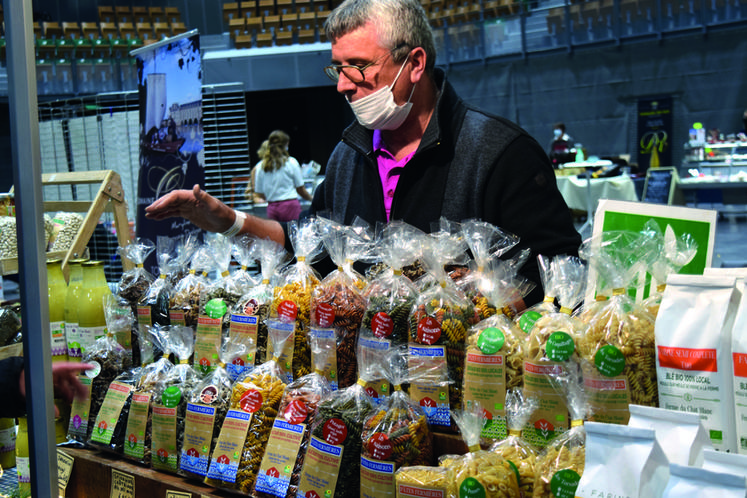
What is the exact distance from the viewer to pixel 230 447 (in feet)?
3.67

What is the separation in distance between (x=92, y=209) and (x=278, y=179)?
4293 mm

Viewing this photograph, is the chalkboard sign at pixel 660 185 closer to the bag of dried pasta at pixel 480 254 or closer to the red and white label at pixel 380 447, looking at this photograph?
the bag of dried pasta at pixel 480 254

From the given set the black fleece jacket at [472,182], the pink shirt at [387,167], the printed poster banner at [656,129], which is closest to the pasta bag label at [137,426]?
the black fleece jacket at [472,182]

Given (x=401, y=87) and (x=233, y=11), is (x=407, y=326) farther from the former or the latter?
(x=233, y=11)

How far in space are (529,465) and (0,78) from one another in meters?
0.86

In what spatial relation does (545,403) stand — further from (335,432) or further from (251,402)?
(251,402)

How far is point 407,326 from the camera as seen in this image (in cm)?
114

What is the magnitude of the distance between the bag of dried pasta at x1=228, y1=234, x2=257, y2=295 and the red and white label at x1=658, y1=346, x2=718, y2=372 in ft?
3.02

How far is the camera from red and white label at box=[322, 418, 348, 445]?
0.99 metres

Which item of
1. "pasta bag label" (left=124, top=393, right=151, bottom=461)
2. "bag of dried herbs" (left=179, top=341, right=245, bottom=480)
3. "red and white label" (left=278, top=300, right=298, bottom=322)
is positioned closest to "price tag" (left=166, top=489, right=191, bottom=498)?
"bag of dried herbs" (left=179, top=341, right=245, bottom=480)

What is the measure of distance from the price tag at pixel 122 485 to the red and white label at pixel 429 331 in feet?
2.10

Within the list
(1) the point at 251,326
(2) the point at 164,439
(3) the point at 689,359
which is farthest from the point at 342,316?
(3) the point at 689,359

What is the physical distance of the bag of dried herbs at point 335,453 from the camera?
3.24 ft

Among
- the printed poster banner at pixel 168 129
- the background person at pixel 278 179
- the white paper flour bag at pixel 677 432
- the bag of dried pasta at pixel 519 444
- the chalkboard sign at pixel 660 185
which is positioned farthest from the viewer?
the chalkboard sign at pixel 660 185
